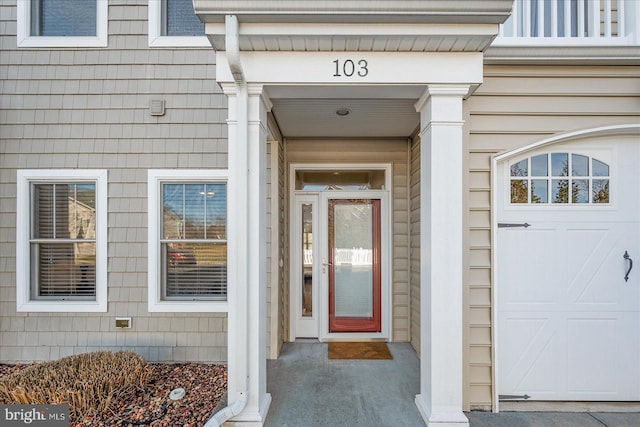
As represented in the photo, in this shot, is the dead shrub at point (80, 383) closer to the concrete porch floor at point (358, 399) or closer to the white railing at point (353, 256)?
the concrete porch floor at point (358, 399)

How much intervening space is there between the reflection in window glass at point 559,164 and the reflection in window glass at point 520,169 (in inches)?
8.2

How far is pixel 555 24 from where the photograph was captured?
2.60m

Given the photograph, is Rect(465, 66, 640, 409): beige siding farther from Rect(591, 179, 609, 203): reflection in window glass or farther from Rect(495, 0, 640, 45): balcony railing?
Rect(591, 179, 609, 203): reflection in window glass

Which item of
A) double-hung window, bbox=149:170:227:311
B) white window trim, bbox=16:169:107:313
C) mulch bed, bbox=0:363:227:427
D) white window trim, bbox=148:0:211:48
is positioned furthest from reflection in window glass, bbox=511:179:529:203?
white window trim, bbox=16:169:107:313

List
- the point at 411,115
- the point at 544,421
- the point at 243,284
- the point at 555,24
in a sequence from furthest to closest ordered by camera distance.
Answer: the point at 411,115
the point at 555,24
the point at 544,421
the point at 243,284

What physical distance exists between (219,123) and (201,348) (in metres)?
2.22

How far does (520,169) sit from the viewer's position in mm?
2674

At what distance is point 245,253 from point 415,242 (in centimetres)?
211

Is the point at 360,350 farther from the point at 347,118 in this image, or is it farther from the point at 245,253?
the point at 347,118

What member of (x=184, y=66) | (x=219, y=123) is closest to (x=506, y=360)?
(x=219, y=123)

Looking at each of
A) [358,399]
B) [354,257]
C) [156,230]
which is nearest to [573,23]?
[354,257]

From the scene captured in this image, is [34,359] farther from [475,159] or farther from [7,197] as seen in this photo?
[475,159]

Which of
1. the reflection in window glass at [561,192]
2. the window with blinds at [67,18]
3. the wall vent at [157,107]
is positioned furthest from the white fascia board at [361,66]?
the window with blinds at [67,18]

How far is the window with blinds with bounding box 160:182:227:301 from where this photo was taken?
338 cm
